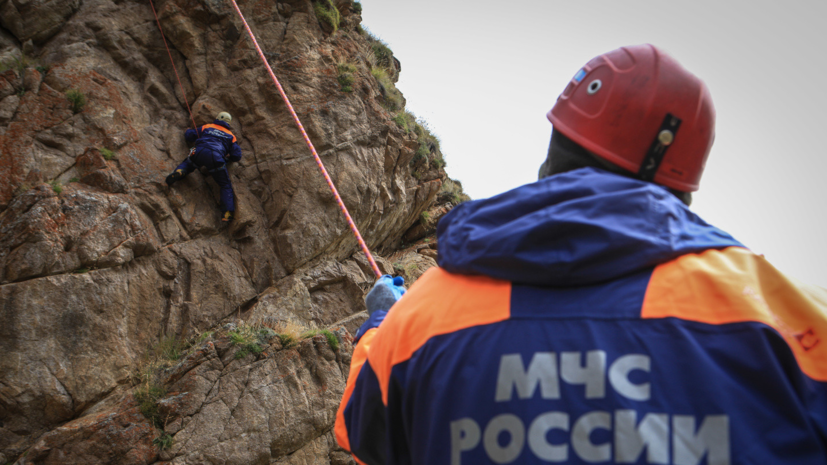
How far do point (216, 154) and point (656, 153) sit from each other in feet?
21.7

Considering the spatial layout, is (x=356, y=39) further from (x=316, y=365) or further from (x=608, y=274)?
(x=608, y=274)

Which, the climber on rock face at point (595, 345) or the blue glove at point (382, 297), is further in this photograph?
the blue glove at point (382, 297)

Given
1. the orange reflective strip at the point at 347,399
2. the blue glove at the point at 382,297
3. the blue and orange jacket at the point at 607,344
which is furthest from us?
the blue glove at the point at 382,297

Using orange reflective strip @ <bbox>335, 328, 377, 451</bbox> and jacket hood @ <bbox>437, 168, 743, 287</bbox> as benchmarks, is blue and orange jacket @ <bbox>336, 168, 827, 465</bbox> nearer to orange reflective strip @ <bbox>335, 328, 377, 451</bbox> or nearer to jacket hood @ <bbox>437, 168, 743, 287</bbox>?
jacket hood @ <bbox>437, 168, 743, 287</bbox>

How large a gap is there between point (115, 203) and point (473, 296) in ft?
21.4

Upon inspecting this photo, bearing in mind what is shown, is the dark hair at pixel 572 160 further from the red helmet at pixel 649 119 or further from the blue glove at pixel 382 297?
the blue glove at pixel 382 297

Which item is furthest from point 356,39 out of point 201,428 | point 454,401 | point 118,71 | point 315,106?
point 454,401

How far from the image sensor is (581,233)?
1.01 meters

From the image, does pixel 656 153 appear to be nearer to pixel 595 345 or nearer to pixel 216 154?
pixel 595 345

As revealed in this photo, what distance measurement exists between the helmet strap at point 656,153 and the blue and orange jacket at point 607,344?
0.41 m

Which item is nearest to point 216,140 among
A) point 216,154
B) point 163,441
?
point 216,154

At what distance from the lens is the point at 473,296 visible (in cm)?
110

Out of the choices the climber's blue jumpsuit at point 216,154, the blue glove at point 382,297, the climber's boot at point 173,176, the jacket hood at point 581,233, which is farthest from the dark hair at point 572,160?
the climber's boot at point 173,176

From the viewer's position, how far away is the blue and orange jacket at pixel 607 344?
857 mm
